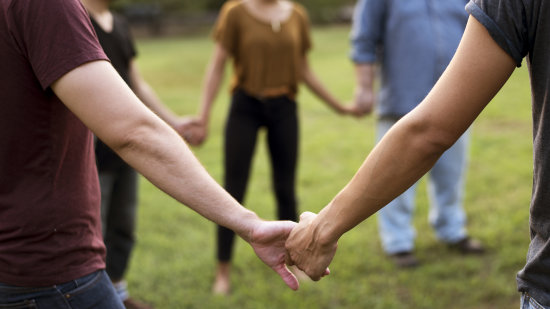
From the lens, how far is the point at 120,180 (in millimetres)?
3908

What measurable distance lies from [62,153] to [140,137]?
0.25 metres

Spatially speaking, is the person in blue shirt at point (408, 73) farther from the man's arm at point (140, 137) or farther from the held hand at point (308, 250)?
the man's arm at point (140, 137)

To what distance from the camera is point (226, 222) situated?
211 cm

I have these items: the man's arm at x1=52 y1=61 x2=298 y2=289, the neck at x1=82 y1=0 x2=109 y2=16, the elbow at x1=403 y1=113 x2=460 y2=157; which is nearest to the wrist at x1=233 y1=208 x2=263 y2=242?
the man's arm at x1=52 y1=61 x2=298 y2=289

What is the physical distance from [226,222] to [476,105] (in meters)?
0.88

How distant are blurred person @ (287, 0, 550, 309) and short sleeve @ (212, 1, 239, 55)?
245cm

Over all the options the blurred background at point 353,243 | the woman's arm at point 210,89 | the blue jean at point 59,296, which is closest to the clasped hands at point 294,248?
the blue jean at point 59,296

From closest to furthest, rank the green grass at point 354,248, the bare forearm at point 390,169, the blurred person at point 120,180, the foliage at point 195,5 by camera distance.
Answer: the bare forearm at point 390,169
the blurred person at point 120,180
the green grass at point 354,248
the foliage at point 195,5

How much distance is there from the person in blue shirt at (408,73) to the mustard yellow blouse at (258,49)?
636 millimetres

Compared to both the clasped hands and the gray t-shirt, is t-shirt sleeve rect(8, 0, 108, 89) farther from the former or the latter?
the gray t-shirt

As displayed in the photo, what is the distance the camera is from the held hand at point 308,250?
92.5 inches

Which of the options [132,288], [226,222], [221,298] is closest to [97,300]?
[226,222]

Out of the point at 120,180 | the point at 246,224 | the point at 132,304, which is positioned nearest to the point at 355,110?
the point at 120,180

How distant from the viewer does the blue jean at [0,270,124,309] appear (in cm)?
195
